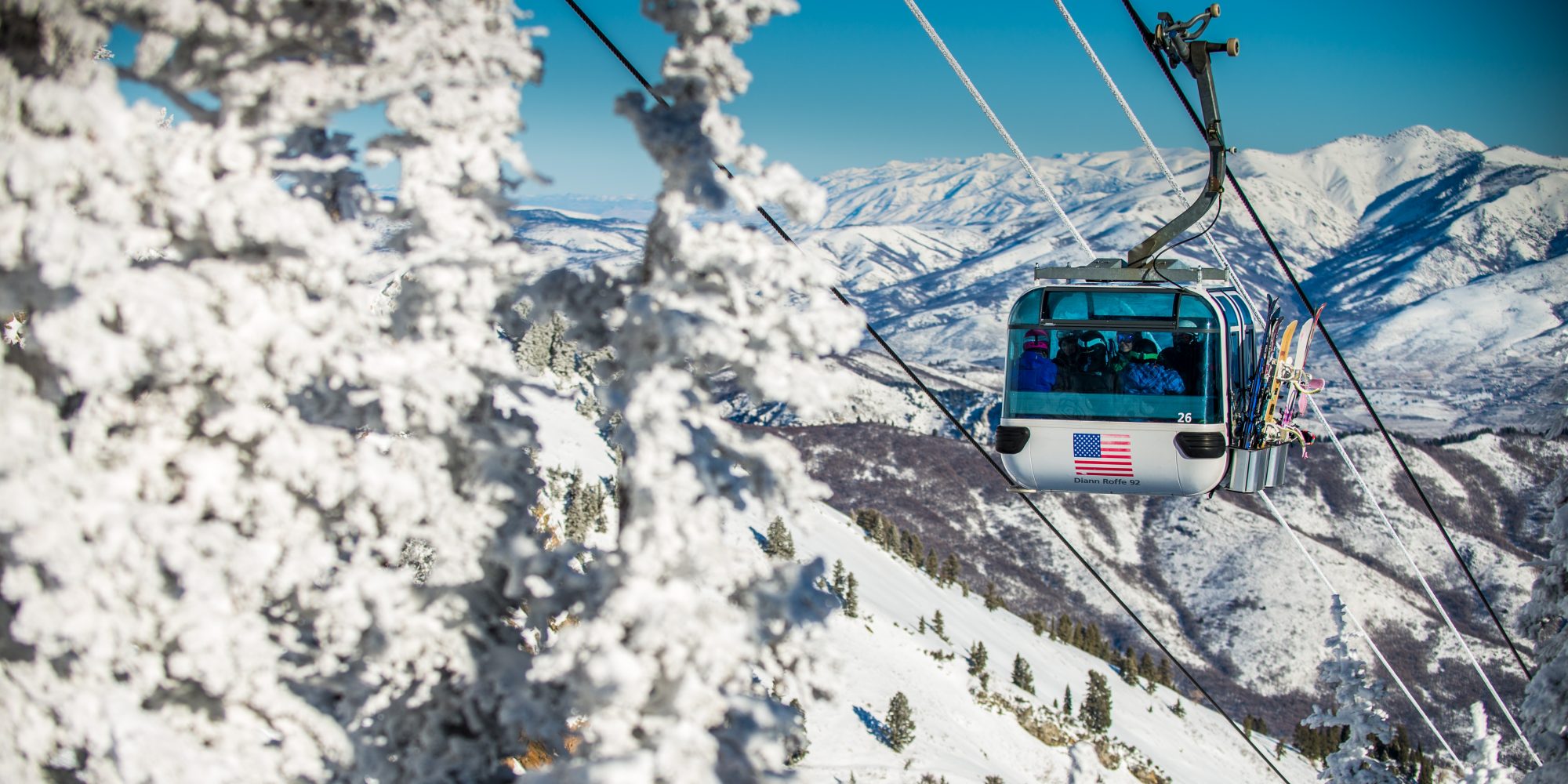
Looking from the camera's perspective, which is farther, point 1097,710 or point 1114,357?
point 1097,710

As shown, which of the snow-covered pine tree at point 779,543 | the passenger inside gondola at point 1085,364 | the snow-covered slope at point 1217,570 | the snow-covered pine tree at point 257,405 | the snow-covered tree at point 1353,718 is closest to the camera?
the snow-covered pine tree at point 257,405

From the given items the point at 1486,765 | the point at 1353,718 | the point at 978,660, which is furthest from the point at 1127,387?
the point at 978,660

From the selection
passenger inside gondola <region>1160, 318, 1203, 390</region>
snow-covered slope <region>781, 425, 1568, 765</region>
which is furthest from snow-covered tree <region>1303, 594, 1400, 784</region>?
snow-covered slope <region>781, 425, 1568, 765</region>

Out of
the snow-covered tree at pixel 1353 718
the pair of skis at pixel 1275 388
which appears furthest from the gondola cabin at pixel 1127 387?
the snow-covered tree at pixel 1353 718

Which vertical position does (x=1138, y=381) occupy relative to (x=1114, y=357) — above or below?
below

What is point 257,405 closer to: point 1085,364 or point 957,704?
point 1085,364

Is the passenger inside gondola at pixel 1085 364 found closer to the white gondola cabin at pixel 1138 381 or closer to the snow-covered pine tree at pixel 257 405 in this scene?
the white gondola cabin at pixel 1138 381

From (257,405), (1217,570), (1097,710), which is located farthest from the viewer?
(1217,570)
